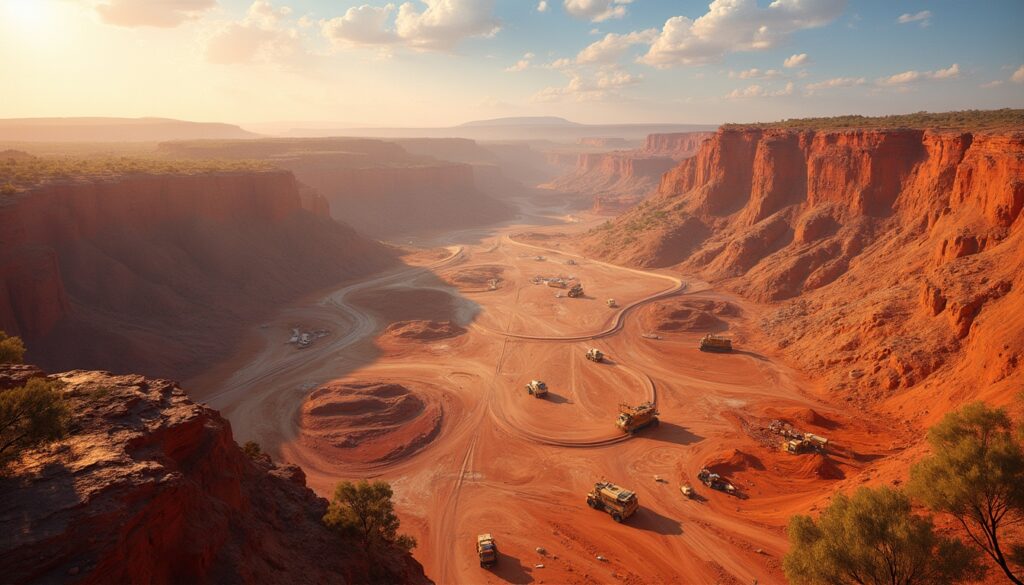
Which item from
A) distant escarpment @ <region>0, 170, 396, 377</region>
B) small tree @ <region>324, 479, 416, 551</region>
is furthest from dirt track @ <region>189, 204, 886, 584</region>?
distant escarpment @ <region>0, 170, 396, 377</region>

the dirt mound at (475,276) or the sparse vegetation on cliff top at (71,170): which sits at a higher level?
the sparse vegetation on cliff top at (71,170)

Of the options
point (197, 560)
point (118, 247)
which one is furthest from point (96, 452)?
point (118, 247)

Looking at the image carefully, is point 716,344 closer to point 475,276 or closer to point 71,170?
point 475,276

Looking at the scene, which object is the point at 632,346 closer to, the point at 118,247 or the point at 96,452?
the point at 96,452

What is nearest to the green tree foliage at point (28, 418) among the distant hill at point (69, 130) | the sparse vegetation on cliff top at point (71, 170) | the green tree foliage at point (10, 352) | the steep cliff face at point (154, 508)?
the steep cliff face at point (154, 508)

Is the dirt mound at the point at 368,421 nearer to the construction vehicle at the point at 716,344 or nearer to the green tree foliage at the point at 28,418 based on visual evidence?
the green tree foliage at the point at 28,418
